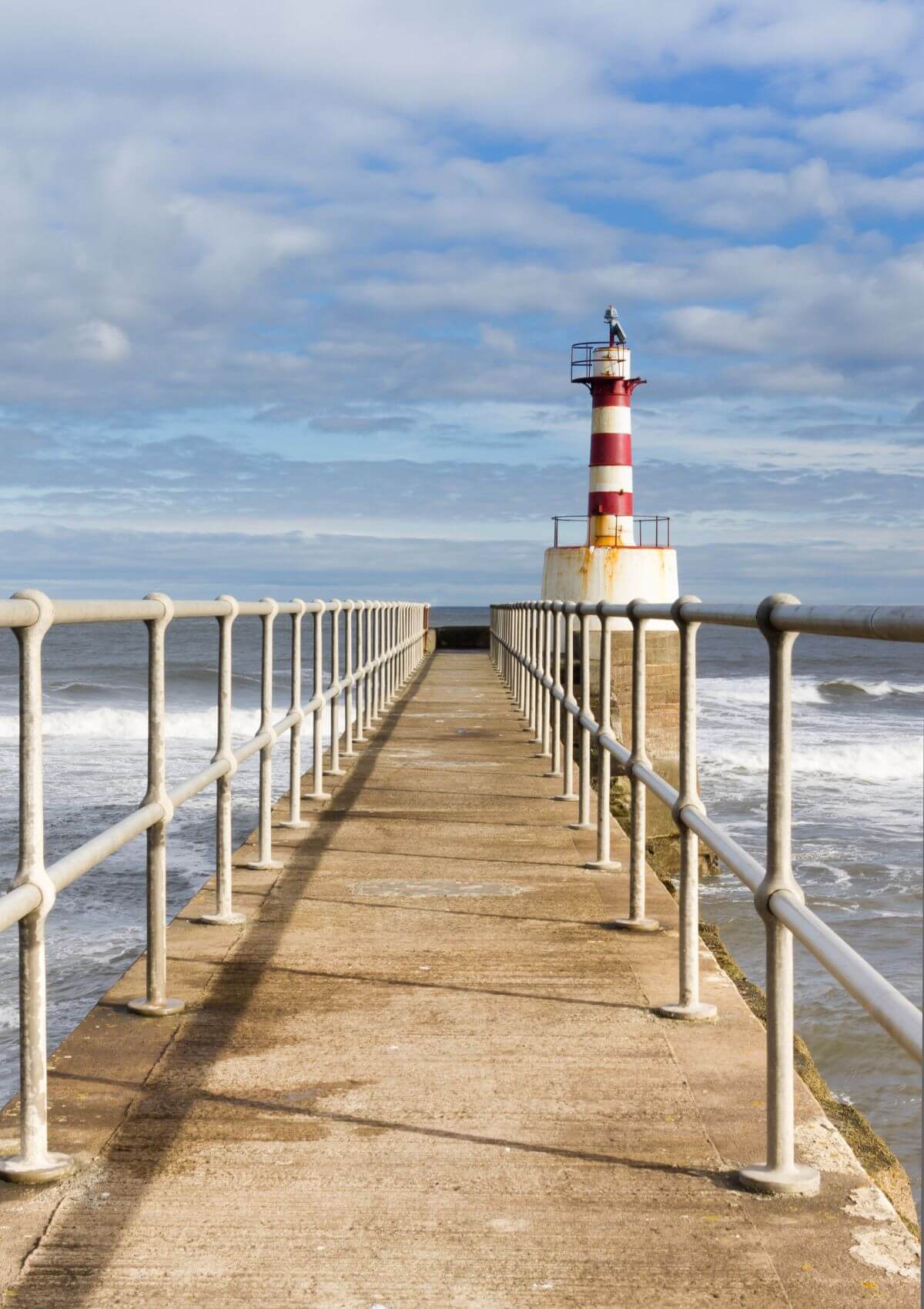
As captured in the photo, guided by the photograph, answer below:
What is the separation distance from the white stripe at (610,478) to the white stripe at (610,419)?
0.72m

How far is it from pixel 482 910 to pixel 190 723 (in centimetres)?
2083

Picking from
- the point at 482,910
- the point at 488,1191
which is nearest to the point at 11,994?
the point at 482,910

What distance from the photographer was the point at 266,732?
476cm

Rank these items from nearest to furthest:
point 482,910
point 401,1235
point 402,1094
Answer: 1. point 401,1235
2. point 402,1094
3. point 482,910

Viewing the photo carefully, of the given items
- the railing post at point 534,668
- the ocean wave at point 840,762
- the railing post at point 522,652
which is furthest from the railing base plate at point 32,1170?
the ocean wave at point 840,762

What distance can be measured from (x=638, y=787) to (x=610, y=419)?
21.3 meters

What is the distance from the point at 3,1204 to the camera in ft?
7.72

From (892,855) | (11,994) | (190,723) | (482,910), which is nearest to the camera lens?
(482,910)

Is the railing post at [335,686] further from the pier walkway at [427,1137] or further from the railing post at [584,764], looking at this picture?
the pier walkway at [427,1137]

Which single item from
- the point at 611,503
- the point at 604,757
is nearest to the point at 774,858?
the point at 604,757

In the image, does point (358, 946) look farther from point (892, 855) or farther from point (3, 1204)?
point (892, 855)

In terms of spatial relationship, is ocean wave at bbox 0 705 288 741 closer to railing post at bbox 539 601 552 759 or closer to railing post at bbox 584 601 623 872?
railing post at bbox 539 601 552 759

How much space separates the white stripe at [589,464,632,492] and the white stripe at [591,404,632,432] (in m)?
0.72

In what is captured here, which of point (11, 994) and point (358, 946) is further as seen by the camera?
point (11, 994)
